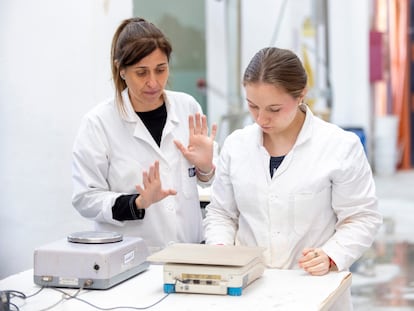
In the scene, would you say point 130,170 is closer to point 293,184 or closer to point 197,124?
point 197,124

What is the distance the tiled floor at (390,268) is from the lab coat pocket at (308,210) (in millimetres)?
1889

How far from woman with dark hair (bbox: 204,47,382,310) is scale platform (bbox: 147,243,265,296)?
20 centimetres

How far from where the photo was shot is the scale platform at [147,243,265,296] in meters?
1.66

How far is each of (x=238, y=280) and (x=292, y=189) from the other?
0.35 metres

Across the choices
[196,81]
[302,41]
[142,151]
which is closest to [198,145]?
[142,151]

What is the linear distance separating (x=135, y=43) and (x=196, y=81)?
2.52m

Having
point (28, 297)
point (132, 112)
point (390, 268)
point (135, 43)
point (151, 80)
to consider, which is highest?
point (135, 43)

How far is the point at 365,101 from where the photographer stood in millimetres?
8695

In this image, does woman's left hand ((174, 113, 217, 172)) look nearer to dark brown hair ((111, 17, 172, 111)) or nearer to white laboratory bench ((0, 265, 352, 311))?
dark brown hair ((111, 17, 172, 111))

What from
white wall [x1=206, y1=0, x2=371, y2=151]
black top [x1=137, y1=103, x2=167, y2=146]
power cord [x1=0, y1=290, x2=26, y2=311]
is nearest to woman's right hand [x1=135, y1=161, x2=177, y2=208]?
black top [x1=137, y1=103, x2=167, y2=146]

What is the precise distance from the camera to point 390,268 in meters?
4.55

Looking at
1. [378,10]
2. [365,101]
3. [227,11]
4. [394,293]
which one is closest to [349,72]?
[365,101]

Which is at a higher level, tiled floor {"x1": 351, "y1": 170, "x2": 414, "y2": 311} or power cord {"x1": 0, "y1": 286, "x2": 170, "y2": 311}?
power cord {"x1": 0, "y1": 286, "x2": 170, "y2": 311}

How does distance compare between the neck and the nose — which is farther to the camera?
the nose
